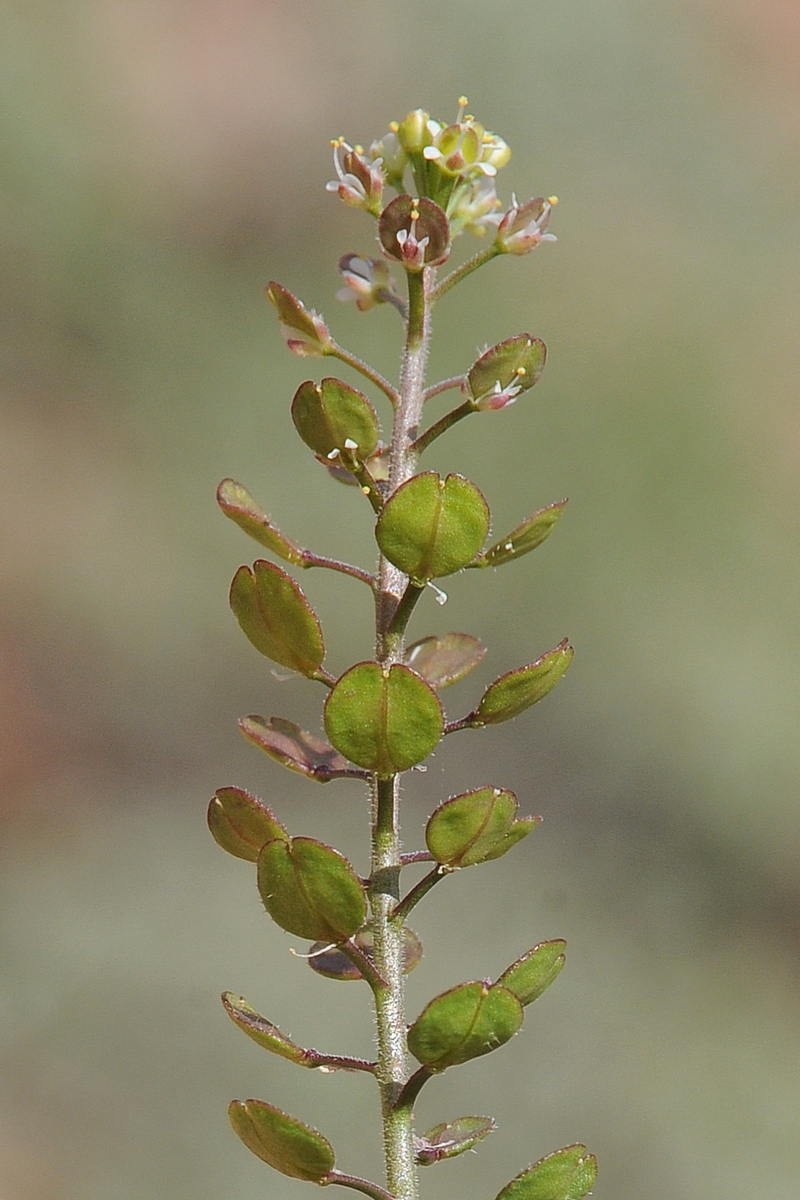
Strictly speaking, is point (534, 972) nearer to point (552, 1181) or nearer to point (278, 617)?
point (552, 1181)

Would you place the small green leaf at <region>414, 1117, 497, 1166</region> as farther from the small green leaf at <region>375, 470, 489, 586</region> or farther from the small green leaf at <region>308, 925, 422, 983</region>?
the small green leaf at <region>375, 470, 489, 586</region>

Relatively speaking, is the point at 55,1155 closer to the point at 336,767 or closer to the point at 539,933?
the point at 539,933

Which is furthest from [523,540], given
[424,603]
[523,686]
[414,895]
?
[424,603]

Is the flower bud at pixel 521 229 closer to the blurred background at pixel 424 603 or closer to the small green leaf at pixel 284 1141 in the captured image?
the small green leaf at pixel 284 1141

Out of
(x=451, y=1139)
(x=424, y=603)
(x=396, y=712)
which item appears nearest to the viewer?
(x=396, y=712)

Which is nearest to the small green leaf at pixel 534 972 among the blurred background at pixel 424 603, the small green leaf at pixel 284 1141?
the small green leaf at pixel 284 1141

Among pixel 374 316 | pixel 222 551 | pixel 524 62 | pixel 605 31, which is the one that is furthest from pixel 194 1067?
pixel 605 31
